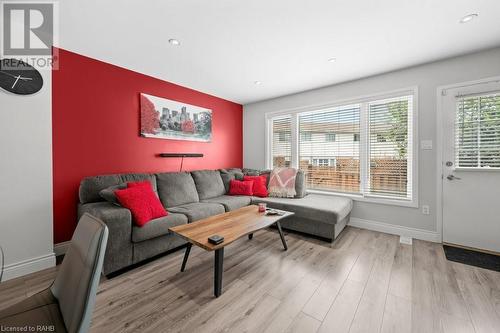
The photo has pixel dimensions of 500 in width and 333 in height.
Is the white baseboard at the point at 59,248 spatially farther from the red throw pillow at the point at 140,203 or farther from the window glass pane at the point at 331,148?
the window glass pane at the point at 331,148

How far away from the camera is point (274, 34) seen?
218 cm

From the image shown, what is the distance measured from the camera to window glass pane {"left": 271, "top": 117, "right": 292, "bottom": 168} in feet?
14.2

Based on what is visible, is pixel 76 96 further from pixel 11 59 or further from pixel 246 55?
pixel 246 55

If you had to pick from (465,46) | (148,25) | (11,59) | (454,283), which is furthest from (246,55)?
(454,283)

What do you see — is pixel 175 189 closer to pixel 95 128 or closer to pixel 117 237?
pixel 117 237

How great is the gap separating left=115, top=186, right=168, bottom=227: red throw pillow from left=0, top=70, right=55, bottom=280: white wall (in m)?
0.78

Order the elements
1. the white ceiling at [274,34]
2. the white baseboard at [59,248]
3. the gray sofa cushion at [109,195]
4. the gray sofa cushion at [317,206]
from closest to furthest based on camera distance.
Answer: the white ceiling at [274,34], the gray sofa cushion at [109,195], the white baseboard at [59,248], the gray sofa cushion at [317,206]

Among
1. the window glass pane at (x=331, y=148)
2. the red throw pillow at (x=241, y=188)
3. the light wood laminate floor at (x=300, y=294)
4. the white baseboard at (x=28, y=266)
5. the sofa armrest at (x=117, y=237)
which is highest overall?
the window glass pane at (x=331, y=148)

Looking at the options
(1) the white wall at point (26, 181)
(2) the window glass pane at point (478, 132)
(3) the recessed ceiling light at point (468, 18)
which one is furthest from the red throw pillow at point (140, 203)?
(2) the window glass pane at point (478, 132)

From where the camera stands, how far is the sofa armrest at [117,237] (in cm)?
193

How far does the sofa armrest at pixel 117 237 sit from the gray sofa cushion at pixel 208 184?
4.69ft

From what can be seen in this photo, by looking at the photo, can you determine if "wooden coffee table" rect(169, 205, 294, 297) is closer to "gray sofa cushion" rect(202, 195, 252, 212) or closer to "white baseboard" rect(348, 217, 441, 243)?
"gray sofa cushion" rect(202, 195, 252, 212)

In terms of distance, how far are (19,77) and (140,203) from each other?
1.68m

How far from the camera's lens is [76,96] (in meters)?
2.51
